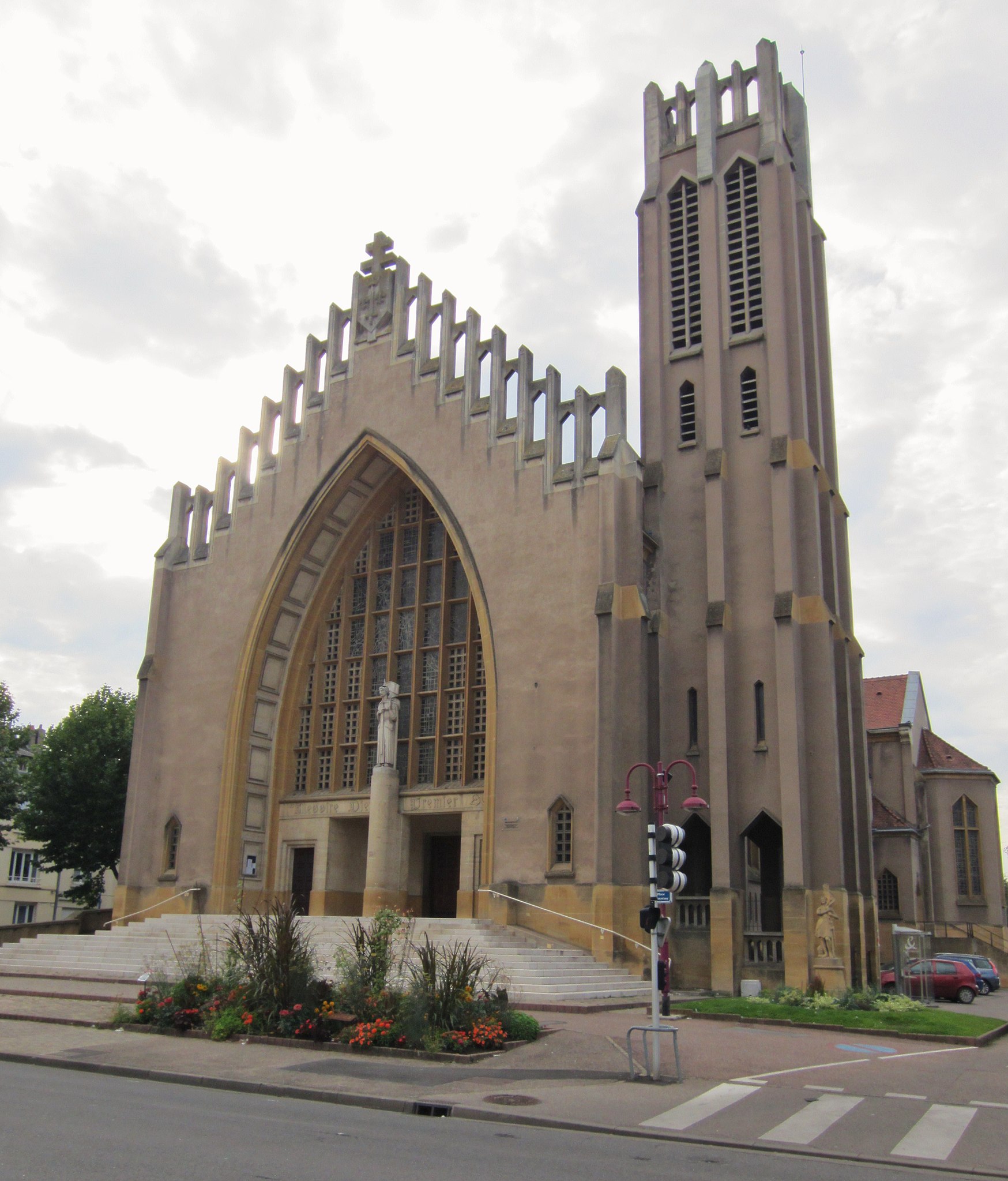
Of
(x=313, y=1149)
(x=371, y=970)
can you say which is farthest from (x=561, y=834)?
(x=313, y=1149)

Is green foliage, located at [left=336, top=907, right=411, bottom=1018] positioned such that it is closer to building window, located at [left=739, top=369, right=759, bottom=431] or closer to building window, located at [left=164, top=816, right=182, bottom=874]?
building window, located at [left=164, top=816, right=182, bottom=874]

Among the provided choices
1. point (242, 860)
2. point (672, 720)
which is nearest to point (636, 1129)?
point (672, 720)

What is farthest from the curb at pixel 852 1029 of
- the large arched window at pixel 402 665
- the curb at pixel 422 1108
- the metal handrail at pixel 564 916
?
the large arched window at pixel 402 665

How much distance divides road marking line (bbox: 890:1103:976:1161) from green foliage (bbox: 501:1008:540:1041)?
18.6 ft

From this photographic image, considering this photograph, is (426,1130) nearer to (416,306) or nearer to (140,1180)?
(140,1180)

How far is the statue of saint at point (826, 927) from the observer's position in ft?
83.3

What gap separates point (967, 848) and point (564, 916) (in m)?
26.7

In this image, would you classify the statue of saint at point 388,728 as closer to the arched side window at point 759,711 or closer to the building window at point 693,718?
the building window at point 693,718

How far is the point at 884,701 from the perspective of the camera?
4922cm

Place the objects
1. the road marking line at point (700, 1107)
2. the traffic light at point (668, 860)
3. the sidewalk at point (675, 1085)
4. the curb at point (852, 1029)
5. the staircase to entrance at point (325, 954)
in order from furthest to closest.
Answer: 1. the staircase to entrance at point (325, 954)
2. the curb at point (852, 1029)
3. the traffic light at point (668, 860)
4. the road marking line at point (700, 1107)
5. the sidewalk at point (675, 1085)

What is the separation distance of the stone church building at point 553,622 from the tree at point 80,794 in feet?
19.8

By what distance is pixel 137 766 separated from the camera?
115ft

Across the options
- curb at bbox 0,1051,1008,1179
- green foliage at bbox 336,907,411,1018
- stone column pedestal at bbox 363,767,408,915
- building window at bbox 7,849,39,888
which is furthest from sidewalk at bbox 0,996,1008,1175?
building window at bbox 7,849,39,888

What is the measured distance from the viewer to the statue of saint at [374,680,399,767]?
1235 inches
